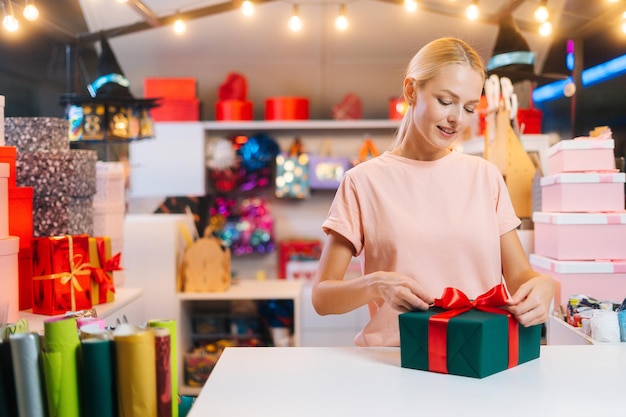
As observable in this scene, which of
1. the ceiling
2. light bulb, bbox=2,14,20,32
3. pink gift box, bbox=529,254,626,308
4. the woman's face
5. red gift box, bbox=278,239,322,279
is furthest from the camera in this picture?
red gift box, bbox=278,239,322,279

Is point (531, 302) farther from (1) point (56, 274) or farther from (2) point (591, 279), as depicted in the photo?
(1) point (56, 274)

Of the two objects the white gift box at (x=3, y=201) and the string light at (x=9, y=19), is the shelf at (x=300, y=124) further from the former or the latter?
the white gift box at (x=3, y=201)

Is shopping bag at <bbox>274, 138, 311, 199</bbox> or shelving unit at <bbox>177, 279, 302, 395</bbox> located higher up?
shopping bag at <bbox>274, 138, 311, 199</bbox>

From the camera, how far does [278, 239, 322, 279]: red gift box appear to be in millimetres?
5270

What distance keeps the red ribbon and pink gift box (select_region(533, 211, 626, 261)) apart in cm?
106

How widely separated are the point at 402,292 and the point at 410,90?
0.62 m

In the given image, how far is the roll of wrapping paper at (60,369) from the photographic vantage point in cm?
Result: 130

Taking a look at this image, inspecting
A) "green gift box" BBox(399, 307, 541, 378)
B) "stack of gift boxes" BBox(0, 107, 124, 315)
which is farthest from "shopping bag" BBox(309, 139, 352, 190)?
"green gift box" BBox(399, 307, 541, 378)

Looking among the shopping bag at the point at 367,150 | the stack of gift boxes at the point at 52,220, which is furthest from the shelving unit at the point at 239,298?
the stack of gift boxes at the point at 52,220

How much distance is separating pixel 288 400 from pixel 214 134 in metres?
4.32

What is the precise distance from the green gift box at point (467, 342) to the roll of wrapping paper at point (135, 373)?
1.64ft

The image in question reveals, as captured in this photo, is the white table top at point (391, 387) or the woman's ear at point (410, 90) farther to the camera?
the woman's ear at point (410, 90)

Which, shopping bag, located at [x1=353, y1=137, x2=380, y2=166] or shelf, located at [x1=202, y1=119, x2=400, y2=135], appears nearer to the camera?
shelf, located at [x1=202, y1=119, x2=400, y2=135]

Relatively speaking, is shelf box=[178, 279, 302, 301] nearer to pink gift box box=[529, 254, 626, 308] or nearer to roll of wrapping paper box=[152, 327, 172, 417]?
pink gift box box=[529, 254, 626, 308]
